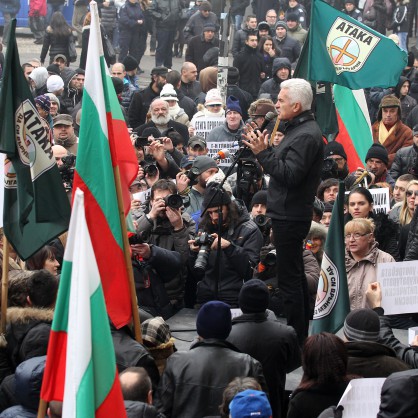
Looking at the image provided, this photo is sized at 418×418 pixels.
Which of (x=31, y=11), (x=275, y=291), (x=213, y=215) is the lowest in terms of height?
(x=275, y=291)

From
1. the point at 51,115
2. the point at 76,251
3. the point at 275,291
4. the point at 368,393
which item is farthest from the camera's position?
the point at 51,115

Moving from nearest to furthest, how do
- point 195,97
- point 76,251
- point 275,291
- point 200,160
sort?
1. point 76,251
2. point 275,291
3. point 200,160
4. point 195,97

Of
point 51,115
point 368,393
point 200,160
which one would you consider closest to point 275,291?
point 200,160

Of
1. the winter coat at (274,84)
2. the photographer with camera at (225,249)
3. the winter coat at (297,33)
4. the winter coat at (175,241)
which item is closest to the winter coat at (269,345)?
the photographer with camera at (225,249)

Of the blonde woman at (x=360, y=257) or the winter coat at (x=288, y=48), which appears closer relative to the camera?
the blonde woman at (x=360, y=257)

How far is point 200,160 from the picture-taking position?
10617 mm

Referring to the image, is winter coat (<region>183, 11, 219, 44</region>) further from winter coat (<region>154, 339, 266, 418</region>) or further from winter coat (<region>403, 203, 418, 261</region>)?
winter coat (<region>154, 339, 266, 418</region>)

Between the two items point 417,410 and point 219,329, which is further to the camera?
point 219,329

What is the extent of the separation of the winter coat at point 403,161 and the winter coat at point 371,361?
586 cm

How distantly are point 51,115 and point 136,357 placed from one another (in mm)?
7805

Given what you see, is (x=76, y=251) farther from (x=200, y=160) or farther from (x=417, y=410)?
(x=200, y=160)

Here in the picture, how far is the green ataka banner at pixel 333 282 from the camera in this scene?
7867 mm

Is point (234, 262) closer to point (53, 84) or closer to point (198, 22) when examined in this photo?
point (53, 84)

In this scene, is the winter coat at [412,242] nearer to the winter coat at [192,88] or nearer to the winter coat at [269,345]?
the winter coat at [269,345]
